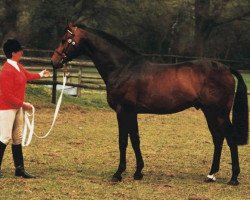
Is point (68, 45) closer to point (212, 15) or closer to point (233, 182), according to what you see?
point (233, 182)

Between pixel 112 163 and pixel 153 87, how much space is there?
1.72 m

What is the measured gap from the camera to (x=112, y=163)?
28.4 feet

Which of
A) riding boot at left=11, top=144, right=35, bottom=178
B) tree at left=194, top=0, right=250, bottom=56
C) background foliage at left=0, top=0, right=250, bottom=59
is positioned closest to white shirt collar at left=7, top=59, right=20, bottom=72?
riding boot at left=11, top=144, right=35, bottom=178

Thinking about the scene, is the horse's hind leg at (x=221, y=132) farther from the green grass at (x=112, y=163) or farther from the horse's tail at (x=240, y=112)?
the green grass at (x=112, y=163)

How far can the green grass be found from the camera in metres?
6.66

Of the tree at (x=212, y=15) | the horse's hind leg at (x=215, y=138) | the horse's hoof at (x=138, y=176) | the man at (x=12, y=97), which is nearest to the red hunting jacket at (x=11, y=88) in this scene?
the man at (x=12, y=97)

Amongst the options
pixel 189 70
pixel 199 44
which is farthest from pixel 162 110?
pixel 199 44

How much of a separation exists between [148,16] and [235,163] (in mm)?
34113

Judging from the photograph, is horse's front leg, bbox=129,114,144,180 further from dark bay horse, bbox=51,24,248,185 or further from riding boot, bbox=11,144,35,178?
riding boot, bbox=11,144,35,178

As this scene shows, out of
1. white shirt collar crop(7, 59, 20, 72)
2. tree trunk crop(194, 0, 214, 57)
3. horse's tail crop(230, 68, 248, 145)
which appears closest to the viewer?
white shirt collar crop(7, 59, 20, 72)

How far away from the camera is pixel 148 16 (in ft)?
134

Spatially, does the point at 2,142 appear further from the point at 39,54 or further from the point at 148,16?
the point at 148,16

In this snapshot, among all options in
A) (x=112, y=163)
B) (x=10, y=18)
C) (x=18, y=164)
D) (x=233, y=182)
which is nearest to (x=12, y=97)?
(x=18, y=164)

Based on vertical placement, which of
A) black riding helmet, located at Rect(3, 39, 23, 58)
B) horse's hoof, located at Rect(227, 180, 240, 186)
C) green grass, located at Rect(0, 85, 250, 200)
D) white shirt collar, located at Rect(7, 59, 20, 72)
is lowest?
green grass, located at Rect(0, 85, 250, 200)
